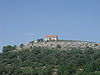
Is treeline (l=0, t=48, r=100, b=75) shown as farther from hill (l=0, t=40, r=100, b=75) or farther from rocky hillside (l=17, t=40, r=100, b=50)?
rocky hillside (l=17, t=40, r=100, b=50)

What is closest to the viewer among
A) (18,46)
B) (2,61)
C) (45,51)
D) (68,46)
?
(2,61)

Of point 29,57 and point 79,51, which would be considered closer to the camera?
point 29,57

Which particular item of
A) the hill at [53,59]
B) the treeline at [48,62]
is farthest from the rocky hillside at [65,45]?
the treeline at [48,62]

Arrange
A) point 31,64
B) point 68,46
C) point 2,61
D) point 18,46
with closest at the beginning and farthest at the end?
point 31,64 → point 2,61 → point 68,46 → point 18,46

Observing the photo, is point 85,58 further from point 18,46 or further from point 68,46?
point 18,46

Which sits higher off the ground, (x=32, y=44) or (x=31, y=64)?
(x=32, y=44)

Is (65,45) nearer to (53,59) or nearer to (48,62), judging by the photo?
(53,59)

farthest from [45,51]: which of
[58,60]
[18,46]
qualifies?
[18,46]

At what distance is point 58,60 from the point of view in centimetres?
7556

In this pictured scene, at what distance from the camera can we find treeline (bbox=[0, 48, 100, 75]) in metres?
60.9

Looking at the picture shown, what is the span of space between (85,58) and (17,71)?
22052 mm

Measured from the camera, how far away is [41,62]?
7650 centimetres

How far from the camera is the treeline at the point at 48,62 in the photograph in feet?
200

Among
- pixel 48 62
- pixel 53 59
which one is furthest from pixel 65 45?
pixel 48 62
